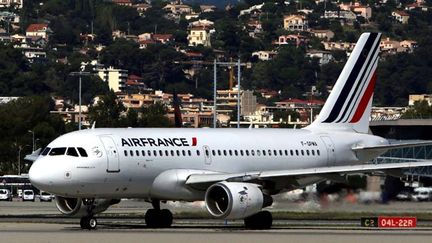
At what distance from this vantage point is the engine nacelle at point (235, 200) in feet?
241

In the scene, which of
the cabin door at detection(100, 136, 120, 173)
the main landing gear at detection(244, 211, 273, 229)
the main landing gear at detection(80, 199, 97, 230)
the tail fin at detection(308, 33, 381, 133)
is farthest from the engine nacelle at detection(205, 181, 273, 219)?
the tail fin at detection(308, 33, 381, 133)

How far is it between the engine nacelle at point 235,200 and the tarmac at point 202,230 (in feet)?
2.81

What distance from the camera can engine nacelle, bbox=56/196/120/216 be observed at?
75.2m

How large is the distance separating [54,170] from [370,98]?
2062cm

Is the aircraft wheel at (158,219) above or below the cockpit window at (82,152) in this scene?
below

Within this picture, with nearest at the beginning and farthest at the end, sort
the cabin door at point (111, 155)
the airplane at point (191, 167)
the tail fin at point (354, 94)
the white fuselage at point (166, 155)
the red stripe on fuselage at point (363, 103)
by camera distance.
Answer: the white fuselage at point (166, 155) → the airplane at point (191, 167) → the cabin door at point (111, 155) → the tail fin at point (354, 94) → the red stripe on fuselage at point (363, 103)

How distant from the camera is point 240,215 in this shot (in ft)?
241

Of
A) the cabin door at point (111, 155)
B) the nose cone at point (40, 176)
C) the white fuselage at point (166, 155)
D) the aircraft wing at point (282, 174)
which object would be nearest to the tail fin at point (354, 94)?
the white fuselage at point (166, 155)

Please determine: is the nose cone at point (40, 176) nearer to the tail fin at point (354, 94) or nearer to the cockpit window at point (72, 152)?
the cockpit window at point (72, 152)

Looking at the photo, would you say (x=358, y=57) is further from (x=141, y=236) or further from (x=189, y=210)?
(x=141, y=236)

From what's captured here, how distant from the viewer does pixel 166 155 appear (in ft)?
249

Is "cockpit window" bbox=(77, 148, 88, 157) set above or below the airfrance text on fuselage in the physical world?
below

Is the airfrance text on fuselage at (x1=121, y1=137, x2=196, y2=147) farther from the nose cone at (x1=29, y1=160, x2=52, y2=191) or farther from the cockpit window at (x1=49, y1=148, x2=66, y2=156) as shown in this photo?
the nose cone at (x1=29, y1=160, x2=52, y2=191)

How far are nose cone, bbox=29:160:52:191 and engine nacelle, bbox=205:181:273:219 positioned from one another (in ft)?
23.8
